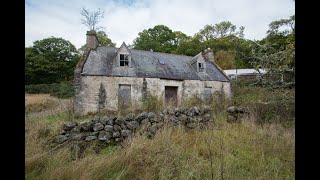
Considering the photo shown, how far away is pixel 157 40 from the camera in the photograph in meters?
36.6

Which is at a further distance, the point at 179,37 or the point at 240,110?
the point at 179,37

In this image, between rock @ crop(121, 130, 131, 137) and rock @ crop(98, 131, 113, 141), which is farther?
rock @ crop(121, 130, 131, 137)

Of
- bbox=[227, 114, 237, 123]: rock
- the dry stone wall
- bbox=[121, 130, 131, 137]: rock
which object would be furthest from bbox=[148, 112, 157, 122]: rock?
bbox=[227, 114, 237, 123]: rock

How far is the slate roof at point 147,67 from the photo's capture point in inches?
566

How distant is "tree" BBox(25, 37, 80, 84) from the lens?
2898 cm

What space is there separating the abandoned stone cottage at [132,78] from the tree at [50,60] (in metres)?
18.1

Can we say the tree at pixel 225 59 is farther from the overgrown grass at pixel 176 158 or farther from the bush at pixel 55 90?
the overgrown grass at pixel 176 158

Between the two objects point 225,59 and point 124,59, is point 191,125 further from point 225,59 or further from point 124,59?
point 225,59

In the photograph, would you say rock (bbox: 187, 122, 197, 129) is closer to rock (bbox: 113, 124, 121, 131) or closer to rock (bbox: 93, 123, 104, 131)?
rock (bbox: 113, 124, 121, 131)

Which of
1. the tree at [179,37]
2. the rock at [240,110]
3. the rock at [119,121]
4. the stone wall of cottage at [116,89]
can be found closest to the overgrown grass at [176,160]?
the rock at [119,121]

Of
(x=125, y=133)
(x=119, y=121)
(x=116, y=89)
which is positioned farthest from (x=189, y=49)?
(x=125, y=133)

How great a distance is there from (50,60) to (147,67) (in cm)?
2219

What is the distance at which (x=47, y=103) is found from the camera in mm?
17797
